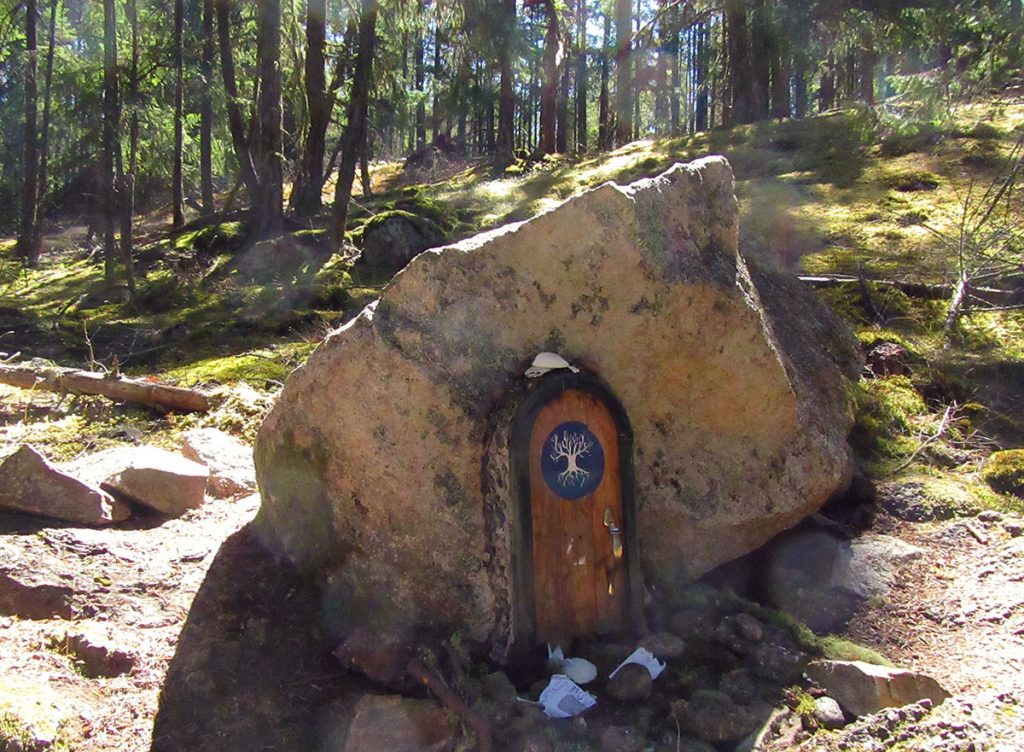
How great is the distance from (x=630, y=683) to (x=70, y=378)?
6.71 meters

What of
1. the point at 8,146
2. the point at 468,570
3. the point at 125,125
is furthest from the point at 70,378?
the point at 8,146

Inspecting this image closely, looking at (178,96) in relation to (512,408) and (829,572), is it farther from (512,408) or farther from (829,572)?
(829,572)

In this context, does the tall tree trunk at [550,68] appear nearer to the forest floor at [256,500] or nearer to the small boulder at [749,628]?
the forest floor at [256,500]

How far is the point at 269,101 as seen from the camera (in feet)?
48.1

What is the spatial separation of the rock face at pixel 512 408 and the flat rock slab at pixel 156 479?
140cm

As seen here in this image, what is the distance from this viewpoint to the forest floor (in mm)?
3520

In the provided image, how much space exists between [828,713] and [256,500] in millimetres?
3885

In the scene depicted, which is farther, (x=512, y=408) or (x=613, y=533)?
(x=613, y=533)

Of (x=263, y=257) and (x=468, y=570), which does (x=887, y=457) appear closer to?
(x=468, y=570)

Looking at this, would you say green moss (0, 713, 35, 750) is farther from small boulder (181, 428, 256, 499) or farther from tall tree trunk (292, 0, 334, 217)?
tall tree trunk (292, 0, 334, 217)

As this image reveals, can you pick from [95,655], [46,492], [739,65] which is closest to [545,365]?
[95,655]

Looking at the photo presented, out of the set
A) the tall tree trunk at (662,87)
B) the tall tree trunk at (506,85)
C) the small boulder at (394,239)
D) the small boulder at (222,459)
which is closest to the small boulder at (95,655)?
the small boulder at (222,459)

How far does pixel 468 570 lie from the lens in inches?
154

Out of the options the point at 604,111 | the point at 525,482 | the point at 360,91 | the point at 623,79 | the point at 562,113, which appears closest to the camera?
the point at 525,482
